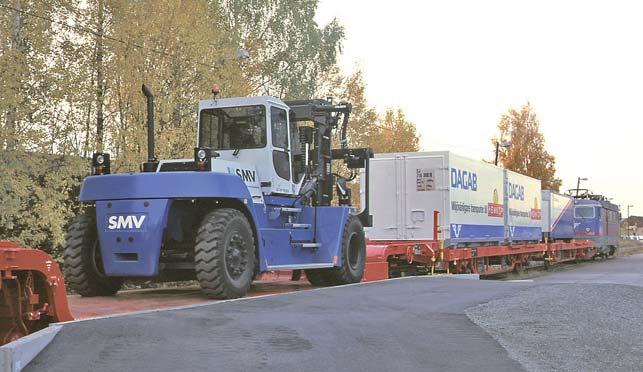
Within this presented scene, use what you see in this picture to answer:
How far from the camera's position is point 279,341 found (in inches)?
301

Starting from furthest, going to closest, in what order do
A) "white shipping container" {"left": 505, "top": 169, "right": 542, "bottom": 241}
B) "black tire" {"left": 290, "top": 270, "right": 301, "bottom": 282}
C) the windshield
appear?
"white shipping container" {"left": 505, "top": 169, "right": 542, "bottom": 241}, "black tire" {"left": 290, "top": 270, "right": 301, "bottom": 282}, the windshield

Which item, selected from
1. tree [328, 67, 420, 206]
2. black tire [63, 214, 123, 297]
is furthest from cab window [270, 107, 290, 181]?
tree [328, 67, 420, 206]

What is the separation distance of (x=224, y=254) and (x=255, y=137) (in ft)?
9.29

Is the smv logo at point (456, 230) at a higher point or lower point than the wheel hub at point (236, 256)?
higher

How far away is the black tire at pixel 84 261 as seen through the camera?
11086mm

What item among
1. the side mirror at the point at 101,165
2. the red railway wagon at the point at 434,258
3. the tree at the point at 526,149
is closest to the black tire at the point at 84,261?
the side mirror at the point at 101,165

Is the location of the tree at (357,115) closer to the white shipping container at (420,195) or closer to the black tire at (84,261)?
the white shipping container at (420,195)

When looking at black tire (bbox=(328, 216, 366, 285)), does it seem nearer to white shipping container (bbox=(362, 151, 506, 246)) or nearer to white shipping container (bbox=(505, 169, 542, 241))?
white shipping container (bbox=(362, 151, 506, 246))

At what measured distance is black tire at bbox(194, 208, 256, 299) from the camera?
10555 mm

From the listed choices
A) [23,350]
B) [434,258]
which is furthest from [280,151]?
[434,258]

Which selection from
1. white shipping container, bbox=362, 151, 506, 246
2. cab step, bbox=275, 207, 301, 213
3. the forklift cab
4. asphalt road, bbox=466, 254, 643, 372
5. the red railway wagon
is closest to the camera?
asphalt road, bbox=466, 254, 643, 372

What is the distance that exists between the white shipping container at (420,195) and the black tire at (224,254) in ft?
34.0

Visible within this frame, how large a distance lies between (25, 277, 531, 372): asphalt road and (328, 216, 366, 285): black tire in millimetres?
3527

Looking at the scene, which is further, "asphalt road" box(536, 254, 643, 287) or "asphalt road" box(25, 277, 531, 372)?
"asphalt road" box(536, 254, 643, 287)
